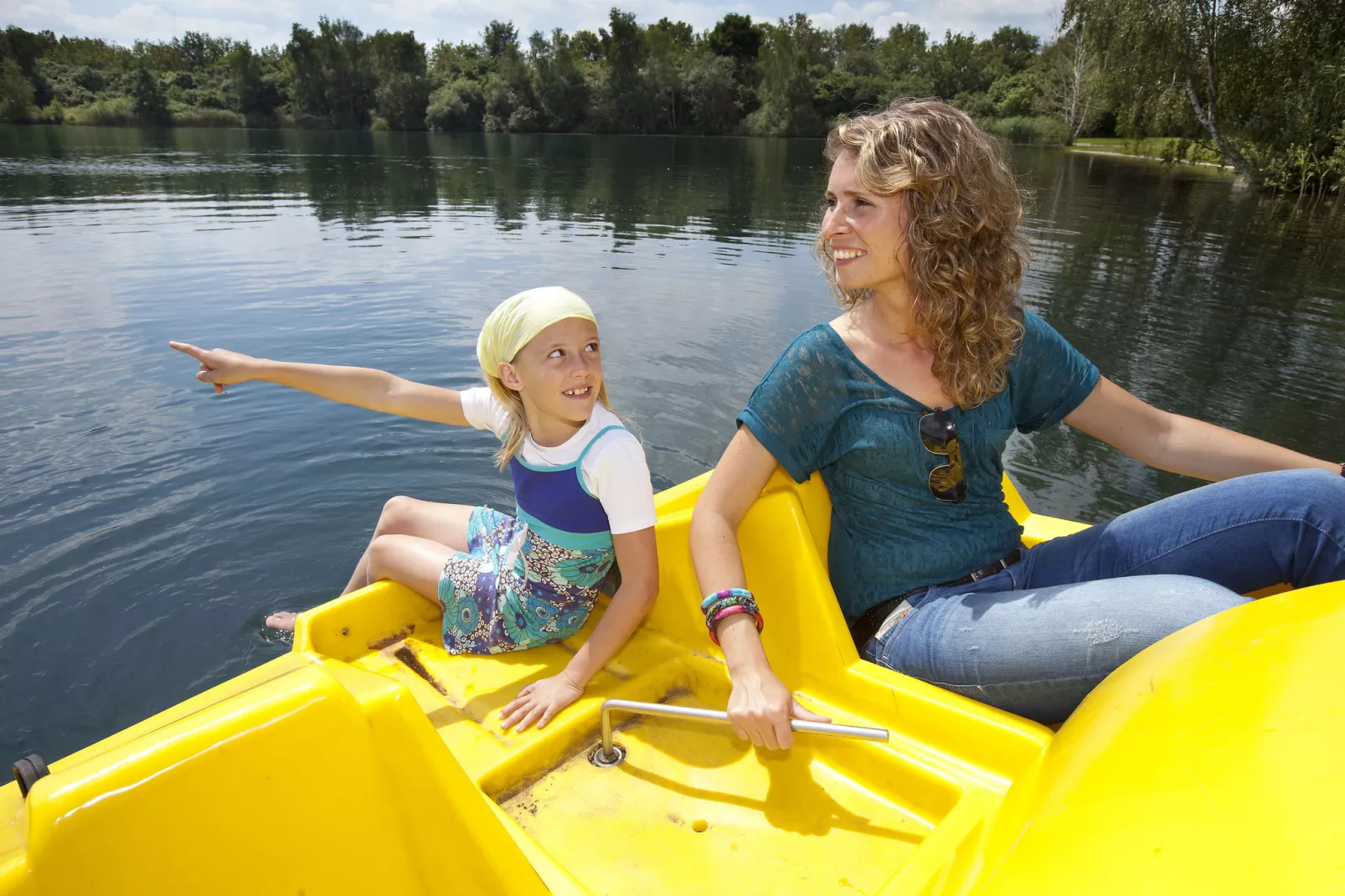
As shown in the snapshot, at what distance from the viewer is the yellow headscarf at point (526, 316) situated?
5.63 feet

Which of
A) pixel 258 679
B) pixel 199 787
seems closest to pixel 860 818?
pixel 199 787

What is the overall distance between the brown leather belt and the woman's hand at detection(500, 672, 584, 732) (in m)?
0.58


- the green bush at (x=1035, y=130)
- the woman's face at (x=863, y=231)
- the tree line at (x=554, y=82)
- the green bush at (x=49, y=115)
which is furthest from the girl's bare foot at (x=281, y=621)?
the green bush at (x=49, y=115)

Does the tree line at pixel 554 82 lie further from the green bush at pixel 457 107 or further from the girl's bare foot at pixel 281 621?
the girl's bare foot at pixel 281 621

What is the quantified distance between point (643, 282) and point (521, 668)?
6972 mm

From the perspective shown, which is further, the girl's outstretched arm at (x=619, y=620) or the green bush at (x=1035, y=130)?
the green bush at (x=1035, y=130)

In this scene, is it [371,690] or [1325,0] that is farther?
[1325,0]

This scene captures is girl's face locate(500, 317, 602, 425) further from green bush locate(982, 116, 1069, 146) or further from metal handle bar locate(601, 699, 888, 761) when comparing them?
green bush locate(982, 116, 1069, 146)

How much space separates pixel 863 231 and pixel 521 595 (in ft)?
3.57

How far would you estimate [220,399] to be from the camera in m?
5.11

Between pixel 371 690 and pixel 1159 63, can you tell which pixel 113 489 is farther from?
pixel 1159 63

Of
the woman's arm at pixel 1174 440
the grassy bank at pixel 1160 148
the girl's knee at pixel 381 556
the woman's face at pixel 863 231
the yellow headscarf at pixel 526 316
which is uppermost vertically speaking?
the grassy bank at pixel 1160 148

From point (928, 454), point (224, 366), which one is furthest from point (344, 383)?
point (928, 454)

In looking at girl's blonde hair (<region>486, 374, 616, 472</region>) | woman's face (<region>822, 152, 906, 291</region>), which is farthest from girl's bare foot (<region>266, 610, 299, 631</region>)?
woman's face (<region>822, 152, 906, 291</region>)
